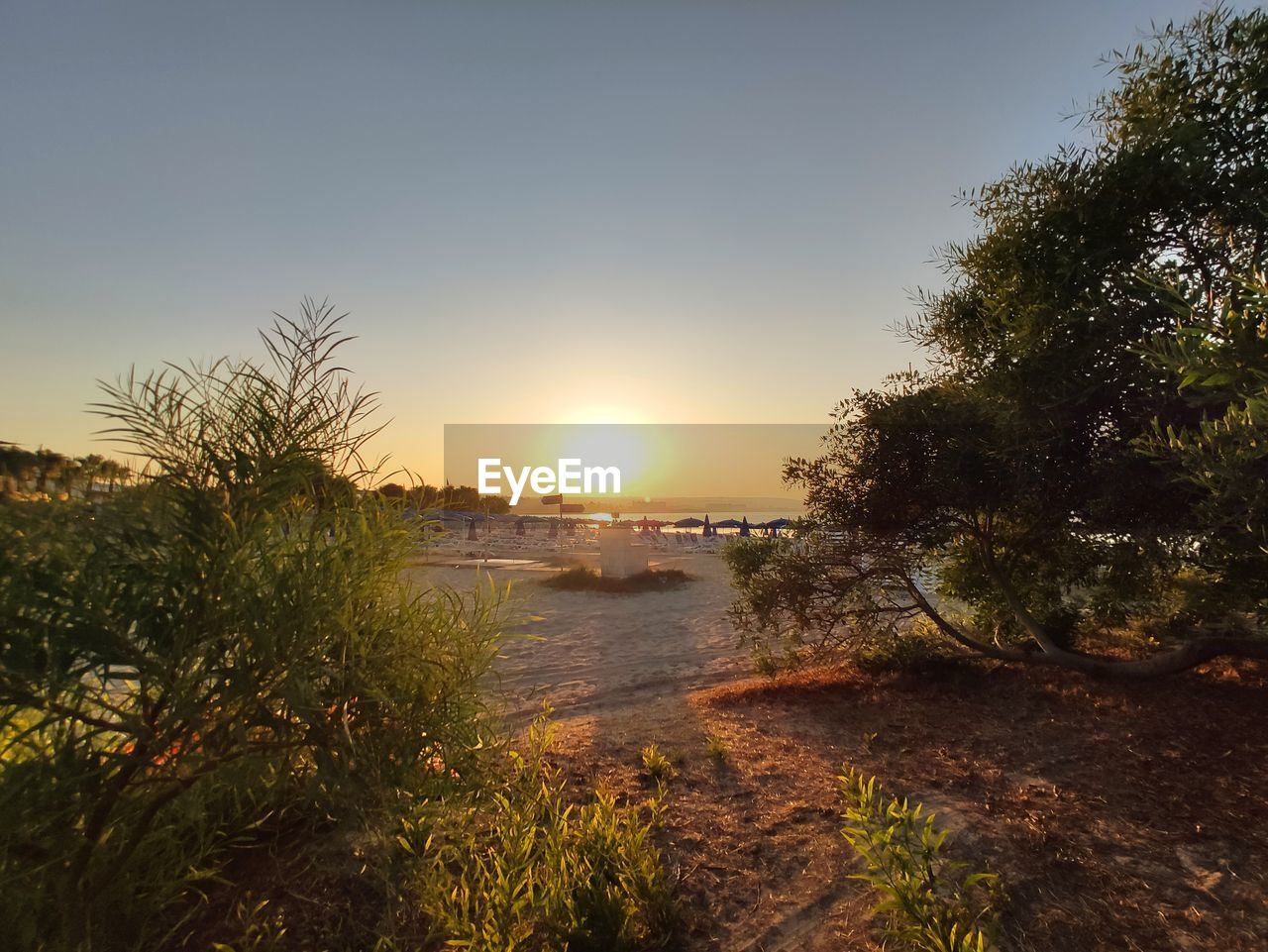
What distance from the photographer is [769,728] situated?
6824 millimetres

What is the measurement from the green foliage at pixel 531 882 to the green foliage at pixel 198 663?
43 cm

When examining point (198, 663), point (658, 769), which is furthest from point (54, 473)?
point (658, 769)

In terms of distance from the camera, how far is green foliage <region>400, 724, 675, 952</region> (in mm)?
2785

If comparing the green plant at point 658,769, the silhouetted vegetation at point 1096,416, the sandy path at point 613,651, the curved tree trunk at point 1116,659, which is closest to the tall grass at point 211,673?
the sandy path at point 613,651

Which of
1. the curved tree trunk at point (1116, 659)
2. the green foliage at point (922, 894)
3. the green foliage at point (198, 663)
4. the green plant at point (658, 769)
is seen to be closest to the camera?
the green foliage at point (198, 663)

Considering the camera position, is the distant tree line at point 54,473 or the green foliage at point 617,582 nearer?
the distant tree line at point 54,473

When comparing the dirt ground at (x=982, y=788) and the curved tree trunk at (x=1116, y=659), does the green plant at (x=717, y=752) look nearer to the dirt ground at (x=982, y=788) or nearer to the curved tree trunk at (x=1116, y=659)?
the dirt ground at (x=982, y=788)

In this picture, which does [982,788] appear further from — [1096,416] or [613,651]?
[613,651]

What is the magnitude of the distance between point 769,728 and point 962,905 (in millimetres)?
3779

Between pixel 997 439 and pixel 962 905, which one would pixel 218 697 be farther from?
pixel 997 439

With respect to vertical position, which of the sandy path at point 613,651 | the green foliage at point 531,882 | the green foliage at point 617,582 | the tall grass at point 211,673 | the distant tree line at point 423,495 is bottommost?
the sandy path at point 613,651

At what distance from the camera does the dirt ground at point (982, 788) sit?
11.0 ft

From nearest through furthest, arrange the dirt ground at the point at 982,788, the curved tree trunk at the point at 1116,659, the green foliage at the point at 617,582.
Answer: the dirt ground at the point at 982,788 → the curved tree trunk at the point at 1116,659 → the green foliage at the point at 617,582

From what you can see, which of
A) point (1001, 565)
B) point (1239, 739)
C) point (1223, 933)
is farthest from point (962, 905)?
point (1001, 565)
